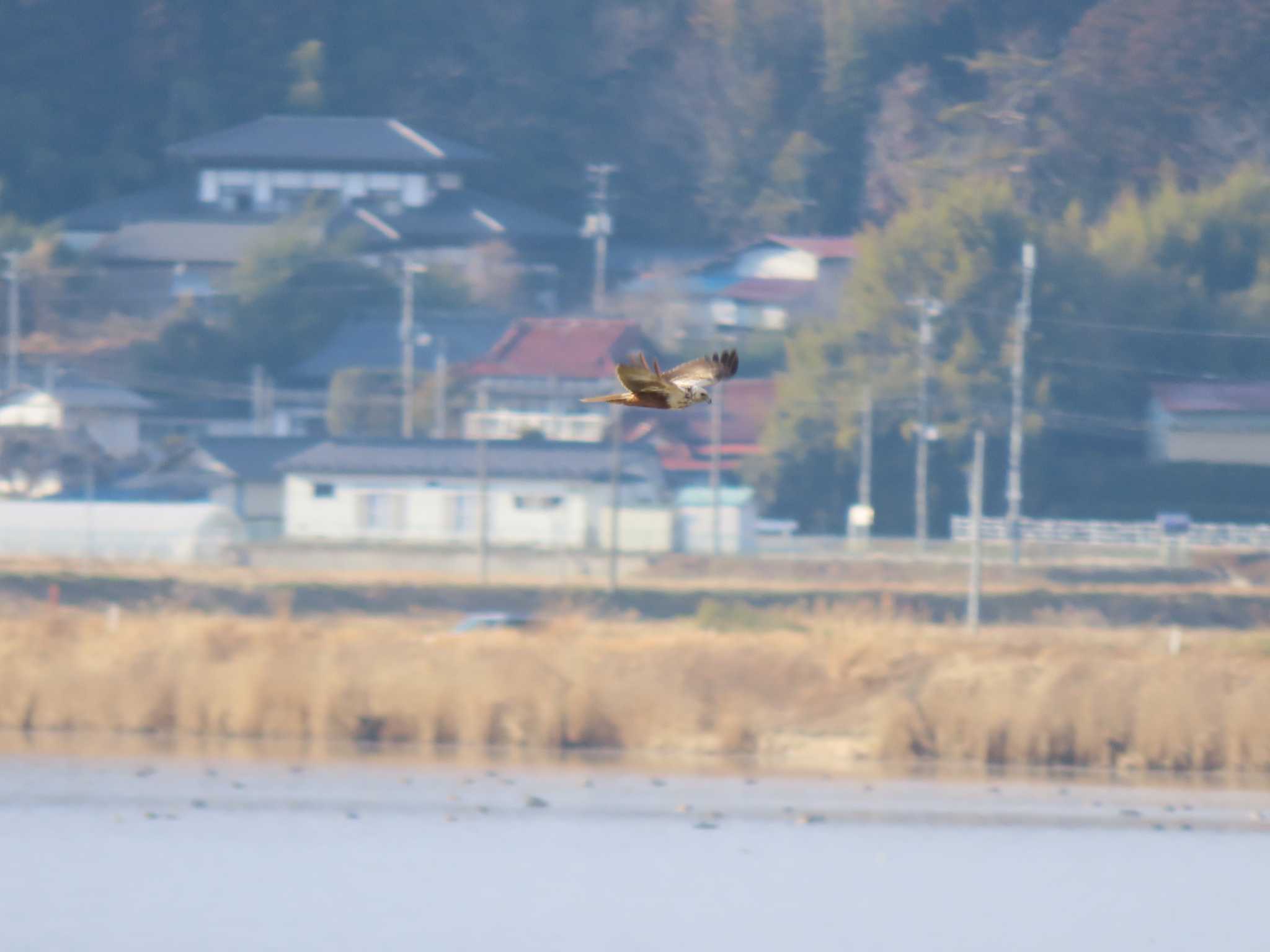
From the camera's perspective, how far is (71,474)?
36938 mm

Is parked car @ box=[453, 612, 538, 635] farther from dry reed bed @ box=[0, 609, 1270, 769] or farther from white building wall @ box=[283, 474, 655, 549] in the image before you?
white building wall @ box=[283, 474, 655, 549]

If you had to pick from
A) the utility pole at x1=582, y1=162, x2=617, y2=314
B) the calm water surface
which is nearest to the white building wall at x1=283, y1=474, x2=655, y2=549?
the utility pole at x1=582, y1=162, x2=617, y2=314

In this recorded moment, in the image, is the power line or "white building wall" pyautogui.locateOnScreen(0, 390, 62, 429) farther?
"white building wall" pyautogui.locateOnScreen(0, 390, 62, 429)

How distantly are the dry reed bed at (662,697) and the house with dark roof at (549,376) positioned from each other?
773 inches

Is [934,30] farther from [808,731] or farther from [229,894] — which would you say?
[229,894]

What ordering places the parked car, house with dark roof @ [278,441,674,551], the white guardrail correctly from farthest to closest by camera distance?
house with dark roof @ [278,441,674,551] → the white guardrail → the parked car

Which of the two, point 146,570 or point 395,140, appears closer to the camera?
point 146,570

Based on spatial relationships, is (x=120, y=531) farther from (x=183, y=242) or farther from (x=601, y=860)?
(x=601, y=860)

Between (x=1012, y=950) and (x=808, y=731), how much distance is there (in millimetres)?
5479

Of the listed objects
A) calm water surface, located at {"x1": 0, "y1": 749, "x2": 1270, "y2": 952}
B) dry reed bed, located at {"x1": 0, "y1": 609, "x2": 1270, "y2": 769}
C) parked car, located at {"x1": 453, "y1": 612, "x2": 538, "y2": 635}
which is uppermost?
parked car, located at {"x1": 453, "y1": 612, "x2": 538, "y2": 635}

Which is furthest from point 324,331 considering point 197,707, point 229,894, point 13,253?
point 229,894

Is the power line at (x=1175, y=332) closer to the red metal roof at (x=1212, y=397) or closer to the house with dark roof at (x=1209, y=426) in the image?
the red metal roof at (x=1212, y=397)

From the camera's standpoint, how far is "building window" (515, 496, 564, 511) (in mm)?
33438

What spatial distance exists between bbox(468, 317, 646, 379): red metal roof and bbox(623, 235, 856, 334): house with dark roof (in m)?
3.65
